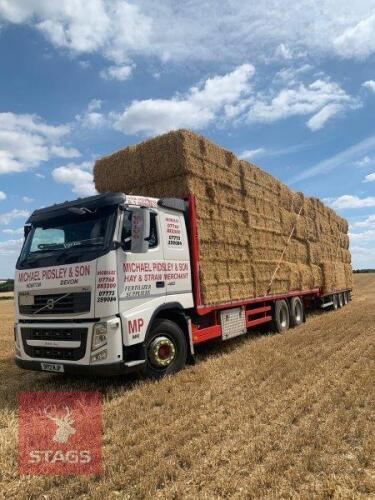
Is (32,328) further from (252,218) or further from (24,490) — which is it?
(252,218)

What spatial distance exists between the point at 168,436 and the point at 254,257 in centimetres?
640

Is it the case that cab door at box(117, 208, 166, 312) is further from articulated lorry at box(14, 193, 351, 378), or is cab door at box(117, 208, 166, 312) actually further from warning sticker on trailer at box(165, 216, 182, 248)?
warning sticker on trailer at box(165, 216, 182, 248)

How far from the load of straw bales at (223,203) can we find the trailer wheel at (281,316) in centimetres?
41

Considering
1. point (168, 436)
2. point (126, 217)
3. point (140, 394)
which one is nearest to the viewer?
point (168, 436)

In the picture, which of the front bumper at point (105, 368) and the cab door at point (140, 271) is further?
the cab door at point (140, 271)

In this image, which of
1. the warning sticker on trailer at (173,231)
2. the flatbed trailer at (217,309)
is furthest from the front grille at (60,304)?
the flatbed trailer at (217,309)

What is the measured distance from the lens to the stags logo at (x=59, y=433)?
13.3ft

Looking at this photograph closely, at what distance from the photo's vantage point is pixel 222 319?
881 cm

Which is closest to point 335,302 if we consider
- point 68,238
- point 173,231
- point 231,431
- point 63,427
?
point 173,231

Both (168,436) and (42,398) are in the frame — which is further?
(42,398)

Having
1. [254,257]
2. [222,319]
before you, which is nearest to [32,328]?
[222,319]

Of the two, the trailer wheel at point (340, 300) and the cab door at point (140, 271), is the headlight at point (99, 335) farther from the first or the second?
the trailer wheel at point (340, 300)

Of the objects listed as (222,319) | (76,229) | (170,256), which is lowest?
(222,319)

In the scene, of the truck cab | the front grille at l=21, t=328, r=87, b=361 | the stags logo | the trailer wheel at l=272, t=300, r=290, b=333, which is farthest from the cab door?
the trailer wheel at l=272, t=300, r=290, b=333
